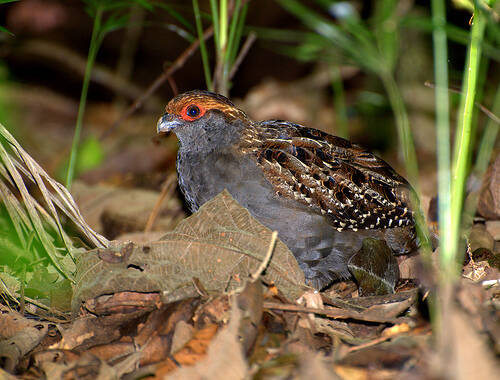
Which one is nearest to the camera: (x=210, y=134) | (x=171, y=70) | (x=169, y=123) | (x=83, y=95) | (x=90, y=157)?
(x=210, y=134)

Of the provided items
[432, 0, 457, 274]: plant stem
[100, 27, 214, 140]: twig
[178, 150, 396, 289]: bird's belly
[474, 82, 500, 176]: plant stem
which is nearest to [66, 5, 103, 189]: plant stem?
[100, 27, 214, 140]: twig

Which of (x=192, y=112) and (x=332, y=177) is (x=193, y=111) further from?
(x=332, y=177)

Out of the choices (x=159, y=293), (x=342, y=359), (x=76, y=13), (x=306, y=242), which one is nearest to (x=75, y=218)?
(x=159, y=293)

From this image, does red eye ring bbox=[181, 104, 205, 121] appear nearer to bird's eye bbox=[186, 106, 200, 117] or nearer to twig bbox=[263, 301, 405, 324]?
bird's eye bbox=[186, 106, 200, 117]

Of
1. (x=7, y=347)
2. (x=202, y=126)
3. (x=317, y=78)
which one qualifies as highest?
(x=317, y=78)

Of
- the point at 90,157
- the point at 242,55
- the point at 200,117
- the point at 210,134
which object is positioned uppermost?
the point at 242,55

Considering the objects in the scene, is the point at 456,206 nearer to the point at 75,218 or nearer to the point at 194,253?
the point at 194,253

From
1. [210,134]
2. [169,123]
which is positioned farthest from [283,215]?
[169,123]
